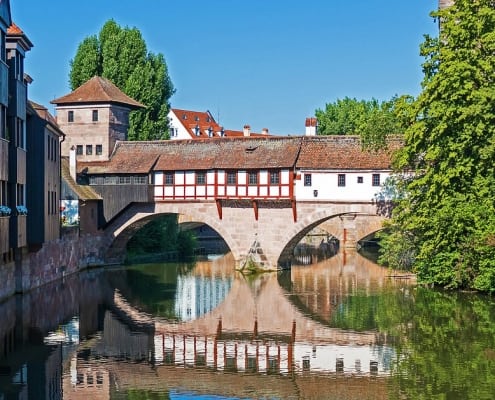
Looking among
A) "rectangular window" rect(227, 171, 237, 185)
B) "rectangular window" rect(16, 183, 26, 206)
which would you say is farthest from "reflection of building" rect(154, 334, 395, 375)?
"rectangular window" rect(227, 171, 237, 185)

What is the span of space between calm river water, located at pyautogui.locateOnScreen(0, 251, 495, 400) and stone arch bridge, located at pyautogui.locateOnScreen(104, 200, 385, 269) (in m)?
2.88

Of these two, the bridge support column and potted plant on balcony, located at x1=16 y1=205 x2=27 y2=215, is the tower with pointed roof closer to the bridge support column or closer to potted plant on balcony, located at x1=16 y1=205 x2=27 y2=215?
potted plant on balcony, located at x1=16 y1=205 x2=27 y2=215

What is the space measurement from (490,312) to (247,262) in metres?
15.1

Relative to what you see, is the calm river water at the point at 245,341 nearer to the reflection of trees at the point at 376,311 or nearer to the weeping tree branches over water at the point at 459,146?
the reflection of trees at the point at 376,311

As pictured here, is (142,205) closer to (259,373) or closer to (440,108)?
(440,108)

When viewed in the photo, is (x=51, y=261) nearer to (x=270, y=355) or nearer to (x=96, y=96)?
(x=96, y=96)

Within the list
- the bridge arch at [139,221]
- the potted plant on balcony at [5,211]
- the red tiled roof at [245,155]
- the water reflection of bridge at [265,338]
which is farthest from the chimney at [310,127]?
the potted plant on balcony at [5,211]

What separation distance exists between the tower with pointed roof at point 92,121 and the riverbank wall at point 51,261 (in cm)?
491

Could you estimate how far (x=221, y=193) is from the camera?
3975 cm

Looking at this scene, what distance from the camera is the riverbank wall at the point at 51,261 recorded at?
2878 cm

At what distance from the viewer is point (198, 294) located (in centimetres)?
3244

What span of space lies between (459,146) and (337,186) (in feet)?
31.6

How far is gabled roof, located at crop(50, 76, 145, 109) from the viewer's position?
4334cm

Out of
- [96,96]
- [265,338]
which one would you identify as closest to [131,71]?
[96,96]
